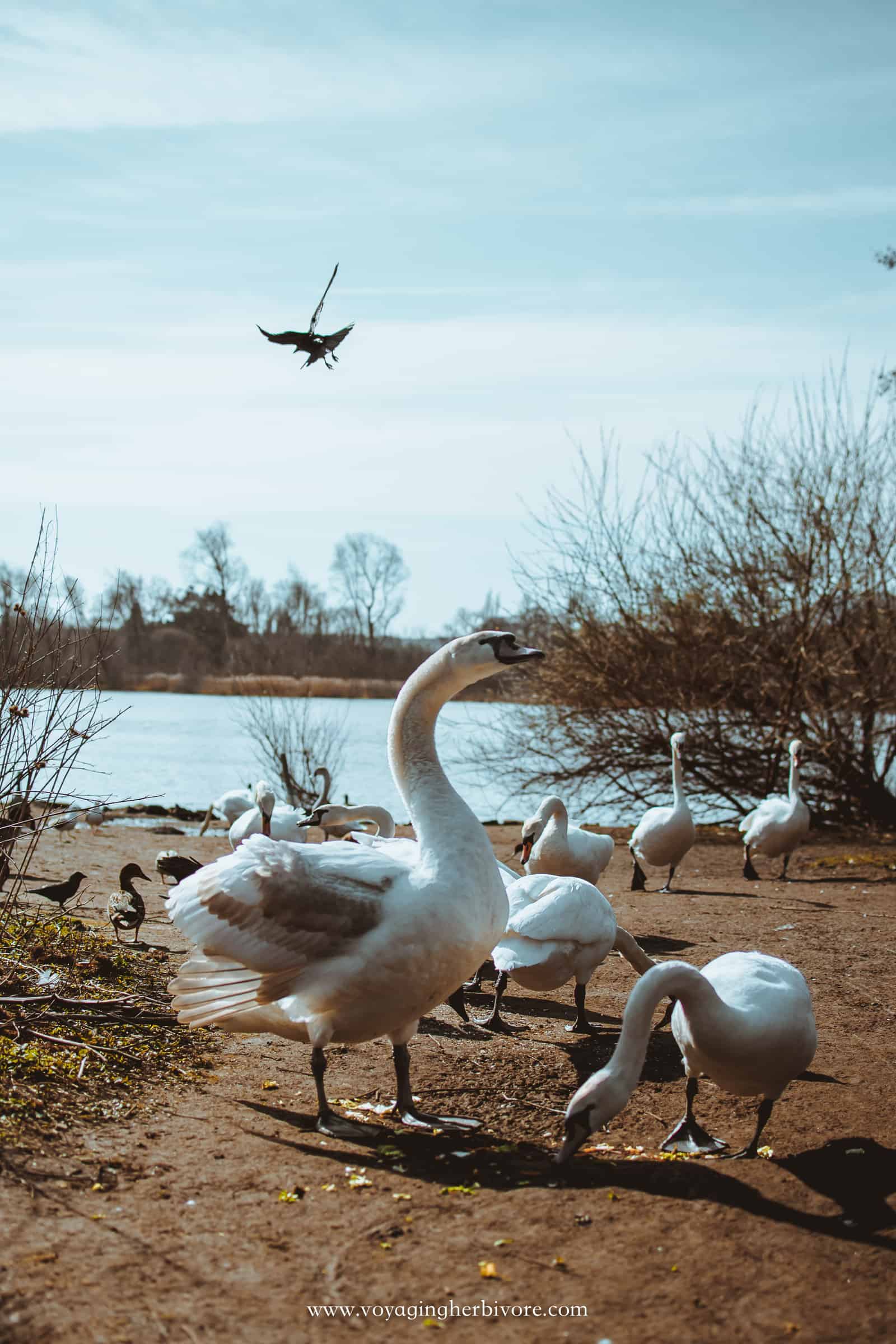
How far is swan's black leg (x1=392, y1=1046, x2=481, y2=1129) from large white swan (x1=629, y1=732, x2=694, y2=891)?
687 cm

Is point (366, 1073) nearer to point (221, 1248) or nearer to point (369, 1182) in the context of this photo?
point (369, 1182)

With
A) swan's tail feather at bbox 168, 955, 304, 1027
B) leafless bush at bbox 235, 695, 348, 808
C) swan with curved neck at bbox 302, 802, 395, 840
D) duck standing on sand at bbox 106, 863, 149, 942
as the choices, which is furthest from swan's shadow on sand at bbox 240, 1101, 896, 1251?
leafless bush at bbox 235, 695, 348, 808

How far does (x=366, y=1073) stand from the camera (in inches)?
205

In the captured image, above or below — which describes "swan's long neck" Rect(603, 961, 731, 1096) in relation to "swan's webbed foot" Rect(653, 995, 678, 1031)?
above

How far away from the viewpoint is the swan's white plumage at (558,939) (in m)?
5.72

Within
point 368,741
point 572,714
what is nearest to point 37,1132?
point 572,714

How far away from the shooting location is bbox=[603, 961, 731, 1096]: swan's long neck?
389cm

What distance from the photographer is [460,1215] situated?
3.58 meters

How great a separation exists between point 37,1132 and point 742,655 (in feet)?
47.3

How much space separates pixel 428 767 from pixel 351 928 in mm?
783

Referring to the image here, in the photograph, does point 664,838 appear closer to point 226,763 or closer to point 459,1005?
point 459,1005

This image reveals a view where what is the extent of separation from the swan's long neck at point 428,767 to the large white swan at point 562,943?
4.30 feet

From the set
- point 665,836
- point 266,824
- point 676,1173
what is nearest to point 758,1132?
point 676,1173

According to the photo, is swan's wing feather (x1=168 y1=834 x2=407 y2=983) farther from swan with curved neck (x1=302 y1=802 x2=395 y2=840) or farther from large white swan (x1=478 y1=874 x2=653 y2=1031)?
swan with curved neck (x1=302 y1=802 x2=395 y2=840)
